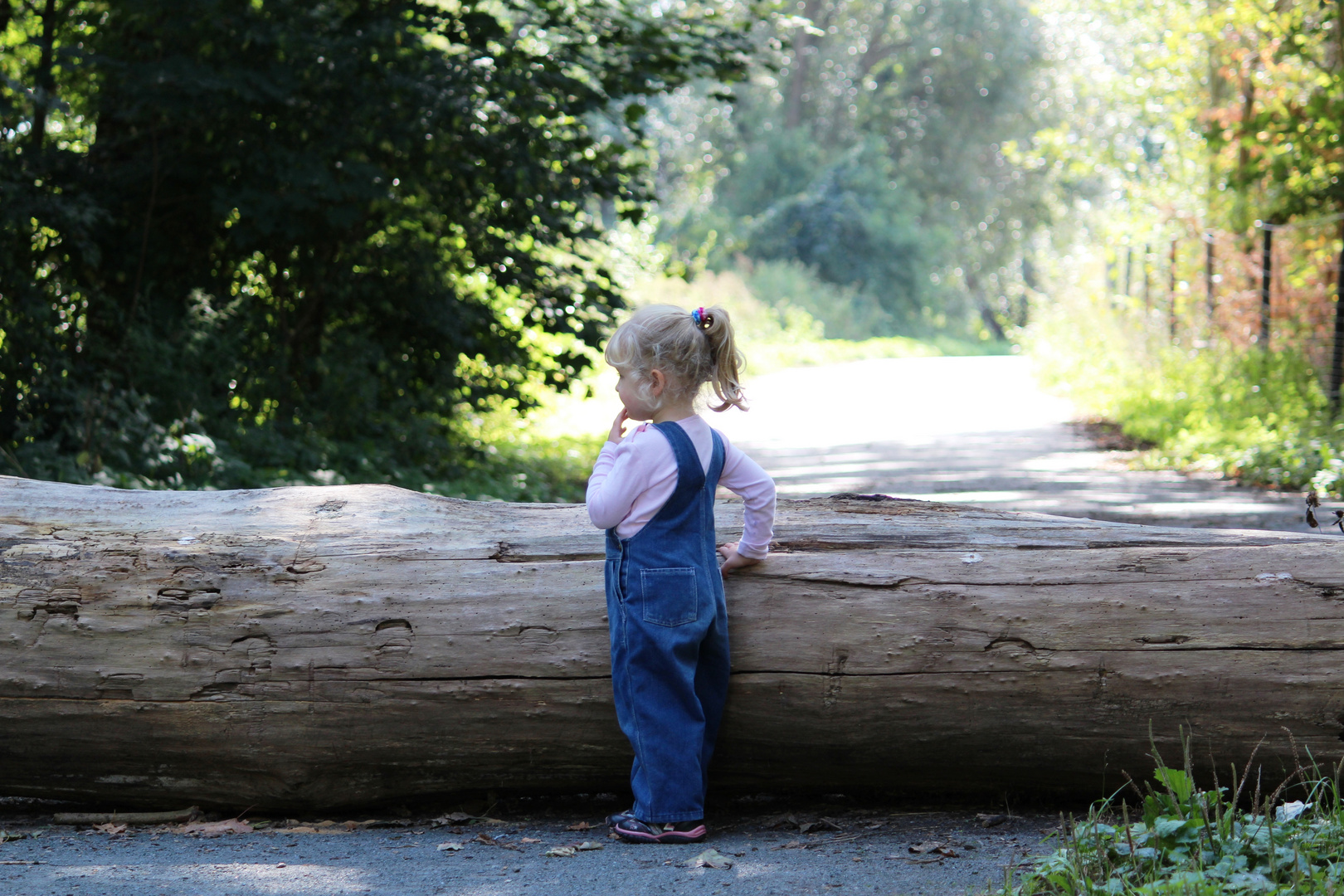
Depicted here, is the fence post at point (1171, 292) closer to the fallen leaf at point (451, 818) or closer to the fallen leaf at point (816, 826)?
the fallen leaf at point (816, 826)

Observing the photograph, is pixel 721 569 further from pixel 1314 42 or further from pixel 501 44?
pixel 1314 42

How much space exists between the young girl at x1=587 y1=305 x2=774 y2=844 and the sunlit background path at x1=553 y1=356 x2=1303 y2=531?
2.27 metres

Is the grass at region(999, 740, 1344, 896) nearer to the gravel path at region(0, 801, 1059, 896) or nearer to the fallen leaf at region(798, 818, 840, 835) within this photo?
the gravel path at region(0, 801, 1059, 896)

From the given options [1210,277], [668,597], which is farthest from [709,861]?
[1210,277]

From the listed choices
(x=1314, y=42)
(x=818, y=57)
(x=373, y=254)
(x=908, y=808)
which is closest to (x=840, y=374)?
(x=1314, y=42)

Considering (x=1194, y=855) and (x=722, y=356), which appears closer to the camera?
(x=1194, y=855)

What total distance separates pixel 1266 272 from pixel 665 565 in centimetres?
1071

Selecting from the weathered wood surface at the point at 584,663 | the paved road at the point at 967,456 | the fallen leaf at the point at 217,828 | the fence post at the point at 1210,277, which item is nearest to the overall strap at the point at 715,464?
the weathered wood surface at the point at 584,663

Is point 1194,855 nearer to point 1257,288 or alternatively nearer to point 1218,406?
point 1218,406

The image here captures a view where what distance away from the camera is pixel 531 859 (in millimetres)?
3234

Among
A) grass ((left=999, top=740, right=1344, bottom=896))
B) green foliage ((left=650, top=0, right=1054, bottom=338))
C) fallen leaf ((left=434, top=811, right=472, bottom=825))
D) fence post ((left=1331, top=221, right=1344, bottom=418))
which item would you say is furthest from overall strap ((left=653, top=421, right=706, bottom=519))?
green foliage ((left=650, top=0, right=1054, bottom=338))

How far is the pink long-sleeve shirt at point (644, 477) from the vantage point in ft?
11.0

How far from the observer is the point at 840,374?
2409 centimetres

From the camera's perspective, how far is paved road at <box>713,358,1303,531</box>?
8.07 metres
